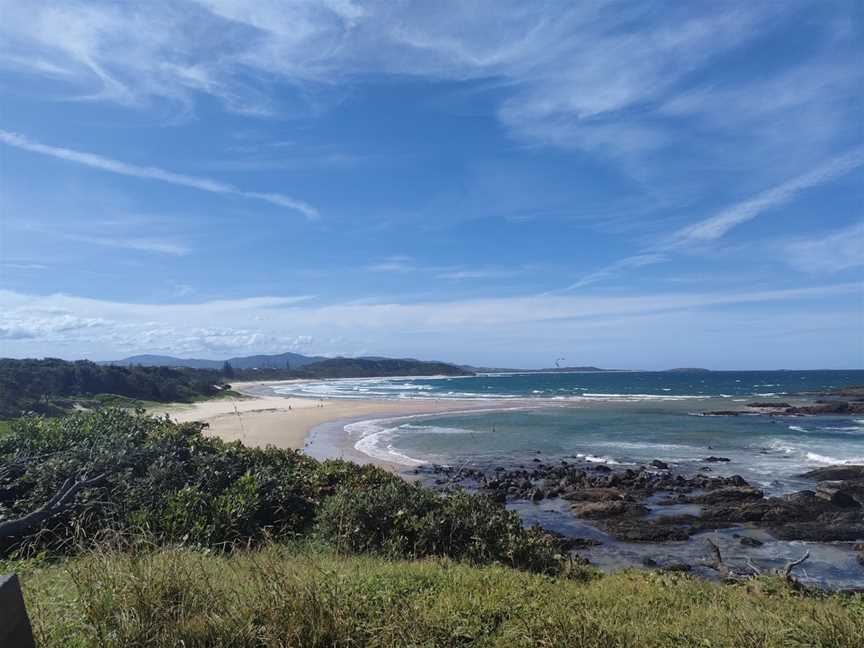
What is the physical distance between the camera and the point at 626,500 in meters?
17.6

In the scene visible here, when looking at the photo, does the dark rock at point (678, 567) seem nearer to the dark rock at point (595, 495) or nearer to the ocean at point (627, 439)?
the dark rock at point (595, 495)

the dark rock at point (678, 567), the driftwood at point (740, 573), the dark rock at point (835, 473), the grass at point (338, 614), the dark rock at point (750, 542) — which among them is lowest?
the dark rock at point (750, 542)

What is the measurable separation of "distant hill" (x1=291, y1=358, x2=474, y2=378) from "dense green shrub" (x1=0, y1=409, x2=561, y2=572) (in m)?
140

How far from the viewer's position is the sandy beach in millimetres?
28750

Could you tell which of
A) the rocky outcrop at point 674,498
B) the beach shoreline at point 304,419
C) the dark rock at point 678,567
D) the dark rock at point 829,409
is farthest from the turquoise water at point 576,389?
the dark rock at point 678,567

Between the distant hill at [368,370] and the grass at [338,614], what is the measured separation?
145034 millimetres

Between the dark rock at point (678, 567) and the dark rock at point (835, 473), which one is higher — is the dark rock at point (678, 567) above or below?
below

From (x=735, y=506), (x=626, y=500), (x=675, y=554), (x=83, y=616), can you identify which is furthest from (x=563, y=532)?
(x=83, y=616)

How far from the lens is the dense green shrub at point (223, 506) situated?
7320mm

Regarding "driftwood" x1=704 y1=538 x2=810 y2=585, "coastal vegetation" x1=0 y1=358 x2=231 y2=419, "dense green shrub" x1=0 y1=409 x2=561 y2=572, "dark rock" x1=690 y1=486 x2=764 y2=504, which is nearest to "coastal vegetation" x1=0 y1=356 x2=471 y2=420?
"coastal vegetation" x1=0 y1=358 x2=231 y2=419

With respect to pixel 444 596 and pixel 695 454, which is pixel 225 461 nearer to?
pixel 444 596

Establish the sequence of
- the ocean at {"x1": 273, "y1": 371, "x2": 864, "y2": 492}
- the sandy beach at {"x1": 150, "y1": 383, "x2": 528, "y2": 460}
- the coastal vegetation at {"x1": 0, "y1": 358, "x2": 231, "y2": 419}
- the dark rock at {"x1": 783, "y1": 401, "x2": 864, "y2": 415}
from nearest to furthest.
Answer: the ocean at {"x1": 273, "y1": 371, "x2": 864, "y2": 492}
the sandy beach at {"x1": 150, "y1": 383, "x2": 528, "y2": 460}
the coastal vegetation at {"x1": 0, "y1": 358, "x2": 231, "y2": 419}
the dark rock at {"x1": 783, "y1": 401, "x2": 864, "y2": 415}

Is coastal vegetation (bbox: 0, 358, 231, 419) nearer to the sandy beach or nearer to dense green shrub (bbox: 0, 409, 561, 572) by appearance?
the sandy beach

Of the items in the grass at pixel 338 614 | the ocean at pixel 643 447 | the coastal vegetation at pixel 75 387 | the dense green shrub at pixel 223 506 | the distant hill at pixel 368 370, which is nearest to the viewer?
the grass at pixel 338 614
